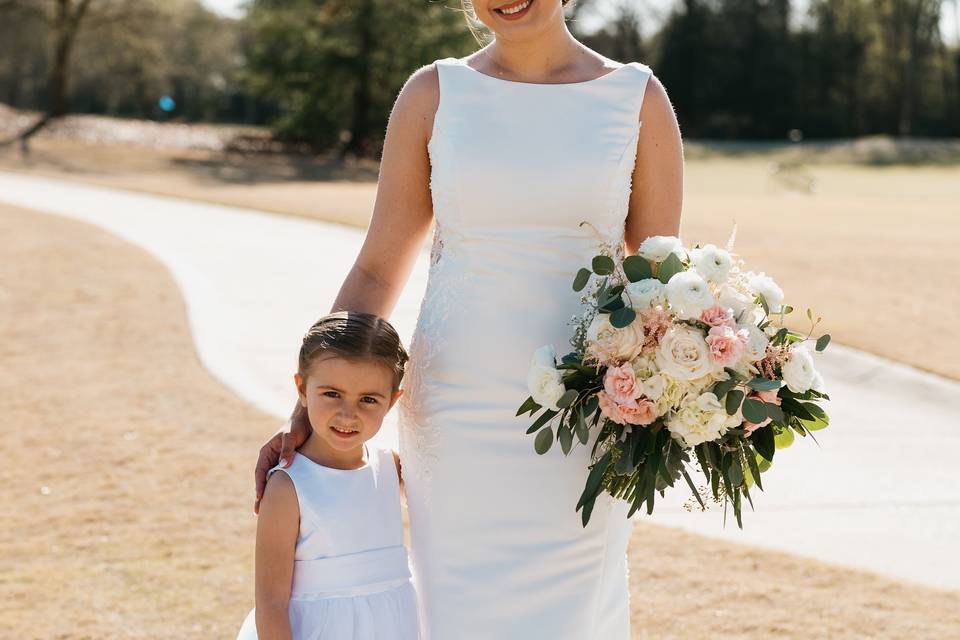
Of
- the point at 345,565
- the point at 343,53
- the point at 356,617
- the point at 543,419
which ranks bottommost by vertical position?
the point at 356,617

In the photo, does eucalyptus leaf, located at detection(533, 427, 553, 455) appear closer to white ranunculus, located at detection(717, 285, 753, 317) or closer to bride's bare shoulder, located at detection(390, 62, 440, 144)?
white ranunculus, located at detection(717, 285, 753, 317)

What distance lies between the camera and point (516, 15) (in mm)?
2639

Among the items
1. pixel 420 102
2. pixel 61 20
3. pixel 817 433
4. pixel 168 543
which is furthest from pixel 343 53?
pixel 420 102

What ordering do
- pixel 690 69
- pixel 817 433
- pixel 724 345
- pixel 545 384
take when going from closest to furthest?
pixel 724 345
pixel 545 384
pixel 817 433
pixel 690 69

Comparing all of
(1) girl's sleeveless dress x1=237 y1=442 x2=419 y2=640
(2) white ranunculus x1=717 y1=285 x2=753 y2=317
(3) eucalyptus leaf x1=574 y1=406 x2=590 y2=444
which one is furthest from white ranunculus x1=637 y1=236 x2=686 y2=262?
(1) girl's sleeveless dress x1=237 y1=442 x2=419 y2=640

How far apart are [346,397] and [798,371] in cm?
102

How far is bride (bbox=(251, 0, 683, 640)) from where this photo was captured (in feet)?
8.63

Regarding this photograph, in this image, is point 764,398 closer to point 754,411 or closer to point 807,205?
point 754,411

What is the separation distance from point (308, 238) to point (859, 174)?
29.7 meters

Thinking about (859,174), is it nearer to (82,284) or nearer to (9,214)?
(9,214)

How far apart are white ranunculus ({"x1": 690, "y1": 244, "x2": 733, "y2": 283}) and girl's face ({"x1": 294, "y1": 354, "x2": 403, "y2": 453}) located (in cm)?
78

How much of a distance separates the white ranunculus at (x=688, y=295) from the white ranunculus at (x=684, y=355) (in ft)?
0.14

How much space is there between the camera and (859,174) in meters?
41.1

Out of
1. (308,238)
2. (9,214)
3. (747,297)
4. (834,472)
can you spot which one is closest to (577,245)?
(747,297)
